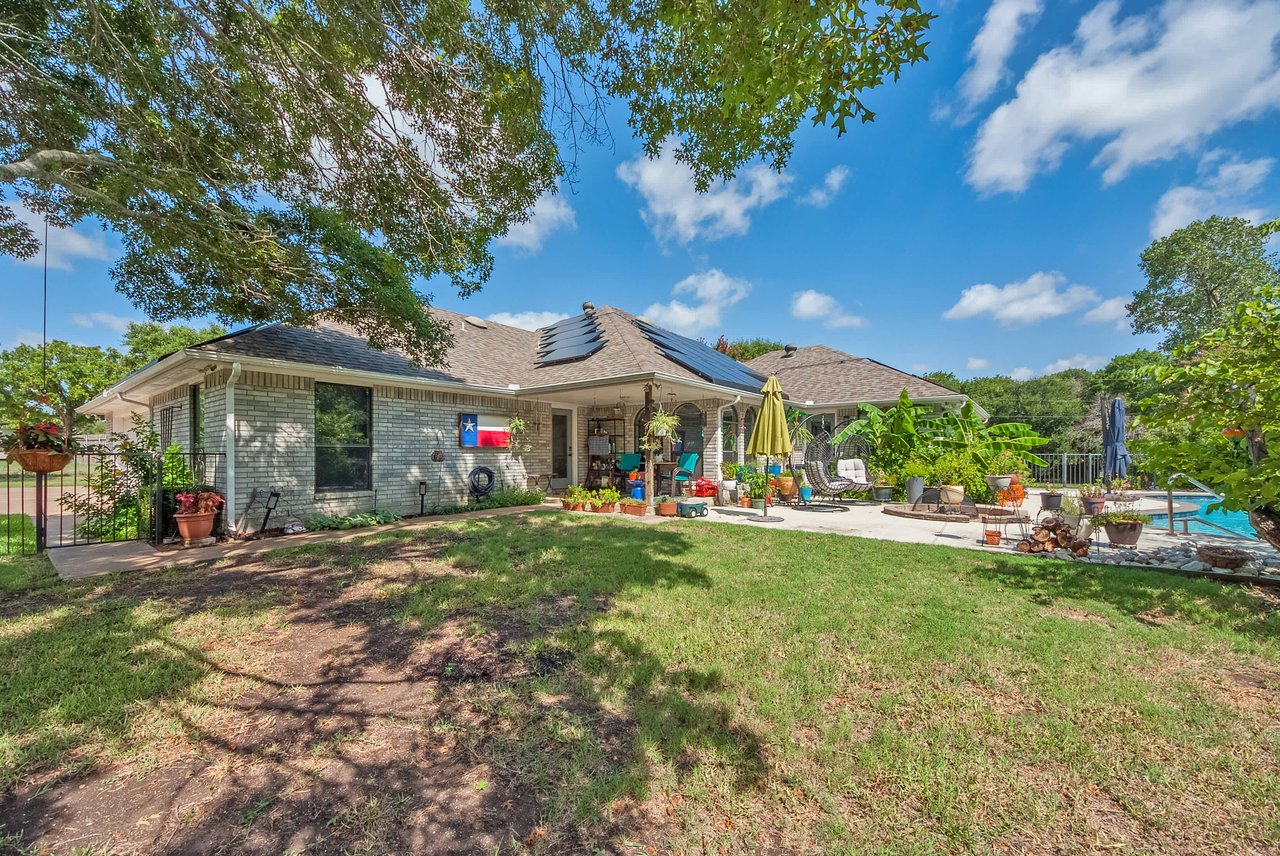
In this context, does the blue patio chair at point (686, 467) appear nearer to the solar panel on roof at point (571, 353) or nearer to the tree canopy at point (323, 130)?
the solar panel on roof at point (571, 353)

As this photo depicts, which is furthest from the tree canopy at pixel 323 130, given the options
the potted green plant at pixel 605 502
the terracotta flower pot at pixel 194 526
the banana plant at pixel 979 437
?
the banana plant at pixel 979 437

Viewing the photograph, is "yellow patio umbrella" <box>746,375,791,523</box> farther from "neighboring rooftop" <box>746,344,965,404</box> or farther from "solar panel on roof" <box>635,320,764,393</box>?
"neighboring rooftop" <box>746,344,965,404</box>

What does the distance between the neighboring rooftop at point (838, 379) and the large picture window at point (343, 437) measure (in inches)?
533

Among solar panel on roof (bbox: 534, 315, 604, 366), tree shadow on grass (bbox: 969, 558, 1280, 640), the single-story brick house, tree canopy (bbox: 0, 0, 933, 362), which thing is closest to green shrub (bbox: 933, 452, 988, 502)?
the single-story brick house

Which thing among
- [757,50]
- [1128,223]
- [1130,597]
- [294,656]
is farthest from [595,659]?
[1128,223]

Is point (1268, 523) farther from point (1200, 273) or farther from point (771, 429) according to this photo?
point (1200, 273)

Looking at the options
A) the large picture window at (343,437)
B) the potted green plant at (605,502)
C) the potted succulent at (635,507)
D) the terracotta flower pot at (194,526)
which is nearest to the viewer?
the terracotta flower pot at (194,526)

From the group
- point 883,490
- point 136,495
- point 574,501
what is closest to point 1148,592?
point 883,490

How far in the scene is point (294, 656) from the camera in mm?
3740

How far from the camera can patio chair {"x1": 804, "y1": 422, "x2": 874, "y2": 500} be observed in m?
11.8

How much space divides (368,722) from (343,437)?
820cm

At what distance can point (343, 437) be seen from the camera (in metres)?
9.62

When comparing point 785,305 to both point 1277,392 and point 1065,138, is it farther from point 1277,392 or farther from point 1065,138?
point 1277,392

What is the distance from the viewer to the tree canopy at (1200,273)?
24.3 metres
